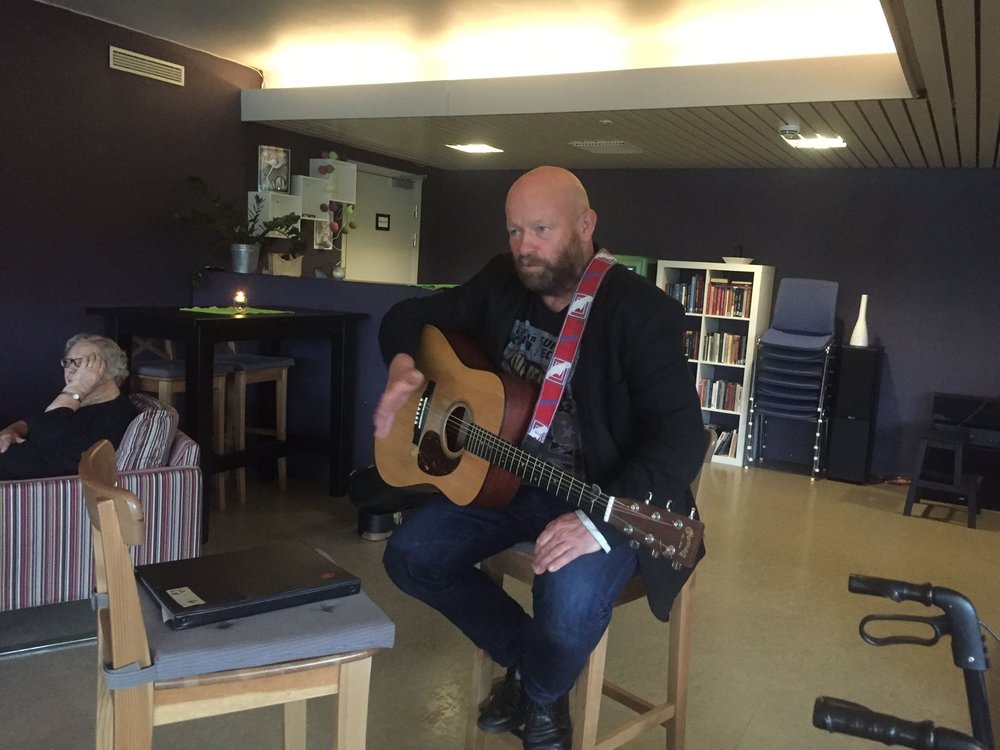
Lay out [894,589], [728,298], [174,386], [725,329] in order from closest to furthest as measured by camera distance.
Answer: [894,589] → [174,386] → [728,298] → [725,329]

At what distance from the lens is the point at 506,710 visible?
1.84 meters

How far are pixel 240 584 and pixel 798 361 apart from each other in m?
4.63

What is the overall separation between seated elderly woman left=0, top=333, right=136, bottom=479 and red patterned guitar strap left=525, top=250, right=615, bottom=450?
5.26 feet

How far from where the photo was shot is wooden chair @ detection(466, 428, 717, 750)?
173cm

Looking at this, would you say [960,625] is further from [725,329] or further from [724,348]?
[725,329]

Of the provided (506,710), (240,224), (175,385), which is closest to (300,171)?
(240,224)

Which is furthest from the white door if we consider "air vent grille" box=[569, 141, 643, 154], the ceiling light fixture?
the ceiling light fixture

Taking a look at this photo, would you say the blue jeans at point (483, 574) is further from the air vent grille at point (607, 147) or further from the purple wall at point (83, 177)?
the air vent grille at point (607, 147)

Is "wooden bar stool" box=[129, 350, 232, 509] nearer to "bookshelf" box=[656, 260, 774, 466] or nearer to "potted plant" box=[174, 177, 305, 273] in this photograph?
"potted plant" box=[174, 177, 305, 273]

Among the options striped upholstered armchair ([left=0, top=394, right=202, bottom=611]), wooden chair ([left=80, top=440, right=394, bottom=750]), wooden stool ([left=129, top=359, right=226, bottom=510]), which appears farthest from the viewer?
wooden stool ([left=129, top=359, right=226, bottom=510])

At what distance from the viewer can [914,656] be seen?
285cm

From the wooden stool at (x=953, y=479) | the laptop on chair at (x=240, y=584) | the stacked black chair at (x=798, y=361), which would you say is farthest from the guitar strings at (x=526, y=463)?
the stacked black chair at (x=798, y=361)

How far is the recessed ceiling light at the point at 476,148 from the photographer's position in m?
5.80

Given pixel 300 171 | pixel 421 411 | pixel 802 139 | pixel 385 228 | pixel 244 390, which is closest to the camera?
pixel 421 411
